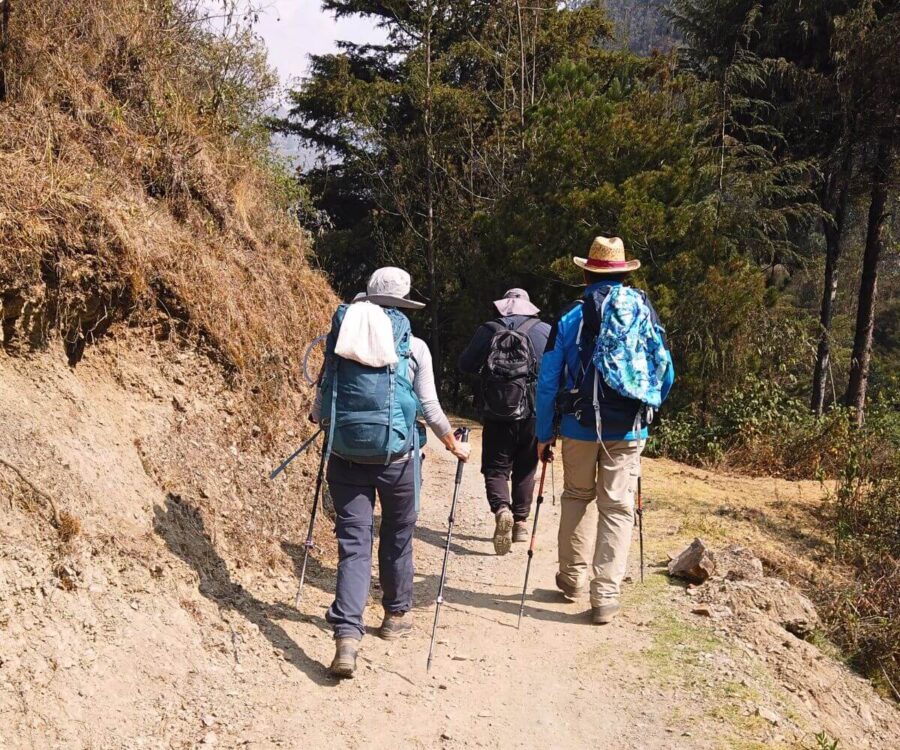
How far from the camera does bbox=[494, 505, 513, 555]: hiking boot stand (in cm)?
649

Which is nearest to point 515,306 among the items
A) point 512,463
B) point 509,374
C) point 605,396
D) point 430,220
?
point 509,374

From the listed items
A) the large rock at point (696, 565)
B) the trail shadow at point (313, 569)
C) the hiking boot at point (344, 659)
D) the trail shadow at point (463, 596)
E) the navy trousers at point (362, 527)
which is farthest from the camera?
the large rock at point (696, 565)

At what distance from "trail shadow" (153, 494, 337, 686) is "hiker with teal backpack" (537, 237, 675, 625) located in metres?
1.81

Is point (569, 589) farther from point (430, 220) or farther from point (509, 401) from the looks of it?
point (430, 220)

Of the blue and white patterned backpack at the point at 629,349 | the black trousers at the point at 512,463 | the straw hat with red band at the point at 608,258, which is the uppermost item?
the straw hat with red band at the point at 608,258

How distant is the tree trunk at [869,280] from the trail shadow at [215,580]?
14422 millimetres

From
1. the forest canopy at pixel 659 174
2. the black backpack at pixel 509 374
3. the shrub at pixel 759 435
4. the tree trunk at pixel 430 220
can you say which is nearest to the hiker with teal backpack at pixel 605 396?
the black backpack at pixel 509 374

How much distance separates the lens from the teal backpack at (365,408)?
4.23 m

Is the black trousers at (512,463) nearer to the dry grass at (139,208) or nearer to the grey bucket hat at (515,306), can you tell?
the grey bucket hat at (515,306)

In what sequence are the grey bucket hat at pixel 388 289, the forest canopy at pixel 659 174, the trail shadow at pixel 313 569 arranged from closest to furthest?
the grey bucket hat at pixel 388 289 → the trail shadow at pixel 313 569 → the forest canopy at pixel 659 174

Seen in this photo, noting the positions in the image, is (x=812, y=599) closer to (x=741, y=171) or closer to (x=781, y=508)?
(x=781, y=508)

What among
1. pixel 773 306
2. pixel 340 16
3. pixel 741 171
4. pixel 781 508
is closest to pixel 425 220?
pixel 340 16

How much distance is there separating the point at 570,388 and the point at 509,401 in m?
1.57

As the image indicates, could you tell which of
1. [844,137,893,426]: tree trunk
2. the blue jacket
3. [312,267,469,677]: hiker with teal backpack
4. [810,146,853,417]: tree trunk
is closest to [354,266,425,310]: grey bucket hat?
[312,267,469,677]: hiker with teal backpack
